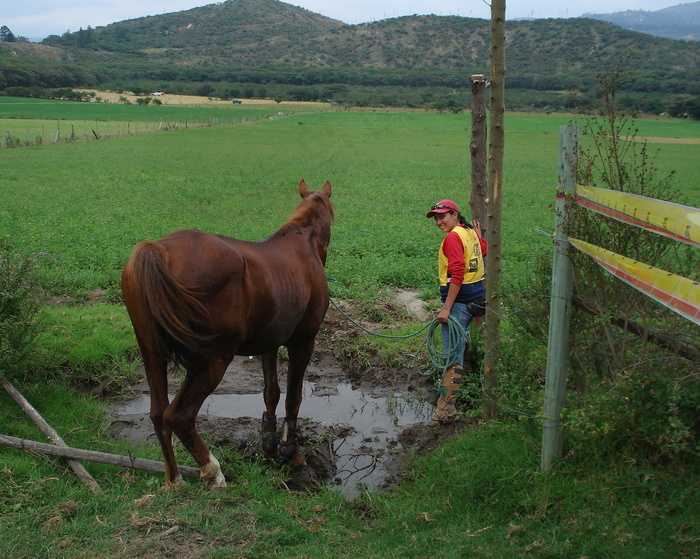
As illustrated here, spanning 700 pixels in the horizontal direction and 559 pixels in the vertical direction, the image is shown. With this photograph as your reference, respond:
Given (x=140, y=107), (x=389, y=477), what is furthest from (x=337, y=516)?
(x=140, y=107)

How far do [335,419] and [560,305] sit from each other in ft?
10.6

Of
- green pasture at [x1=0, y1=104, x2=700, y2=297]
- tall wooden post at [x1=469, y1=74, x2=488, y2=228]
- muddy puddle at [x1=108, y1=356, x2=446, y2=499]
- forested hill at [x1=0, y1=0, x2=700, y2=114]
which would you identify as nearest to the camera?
muddy puddle at [x1=108, y1=356, x2=446, y2=499]

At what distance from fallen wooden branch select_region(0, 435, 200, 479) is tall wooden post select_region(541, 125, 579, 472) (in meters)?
2.64

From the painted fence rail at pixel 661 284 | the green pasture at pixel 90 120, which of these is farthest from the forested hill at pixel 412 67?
the painted fence rail at pixel 661 284

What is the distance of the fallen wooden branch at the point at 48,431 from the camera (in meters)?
4.50

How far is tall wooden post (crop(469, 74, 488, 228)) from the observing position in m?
6.44

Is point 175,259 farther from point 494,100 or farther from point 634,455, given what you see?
point 634,455

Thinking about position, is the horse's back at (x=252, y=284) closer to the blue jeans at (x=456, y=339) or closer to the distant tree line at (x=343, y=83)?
the blue jeans at (x=456, y=339)

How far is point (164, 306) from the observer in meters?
4.19

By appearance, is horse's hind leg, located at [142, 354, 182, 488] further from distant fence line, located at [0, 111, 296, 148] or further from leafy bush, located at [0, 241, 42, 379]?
distant fence line, located at [0, 111, 296, 148]

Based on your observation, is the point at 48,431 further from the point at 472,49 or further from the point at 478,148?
the point at 472,49

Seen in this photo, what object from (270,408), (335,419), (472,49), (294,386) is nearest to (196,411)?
(270,408)

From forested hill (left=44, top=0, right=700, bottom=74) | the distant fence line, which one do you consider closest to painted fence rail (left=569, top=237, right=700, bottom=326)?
the distant fence line

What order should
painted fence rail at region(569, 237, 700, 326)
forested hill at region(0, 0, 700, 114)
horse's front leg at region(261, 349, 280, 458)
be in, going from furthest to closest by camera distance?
forested hill at region(0, 0, 700, 114) → horse's front leg at region(261, 349, 280, 458) → painted fence rail at region(569, 237, 700, 326)
